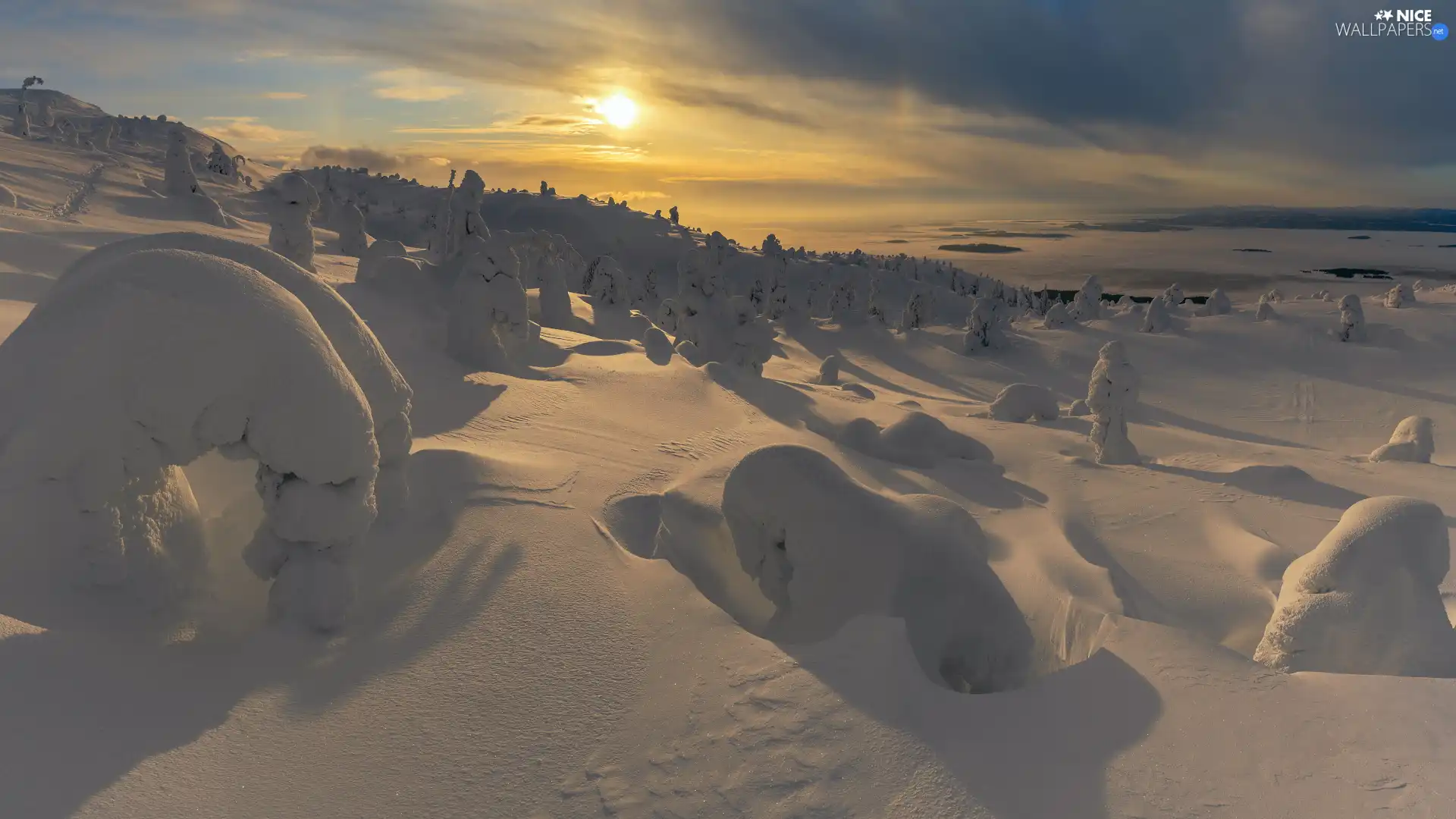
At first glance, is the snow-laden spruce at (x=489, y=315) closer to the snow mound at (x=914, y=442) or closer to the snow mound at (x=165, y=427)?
the snow mound at (x=914, y=442)

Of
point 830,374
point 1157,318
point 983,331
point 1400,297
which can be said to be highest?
point 1400,297

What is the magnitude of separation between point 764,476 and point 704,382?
1210cm

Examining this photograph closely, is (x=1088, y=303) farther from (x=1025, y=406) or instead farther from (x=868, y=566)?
(x=868, y=566)

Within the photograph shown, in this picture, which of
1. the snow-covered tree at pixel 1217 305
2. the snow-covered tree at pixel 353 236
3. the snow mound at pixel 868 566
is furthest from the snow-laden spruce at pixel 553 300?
the snow-covered tree at pixel 1217 305

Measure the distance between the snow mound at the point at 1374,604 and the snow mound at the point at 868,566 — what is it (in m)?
2.93

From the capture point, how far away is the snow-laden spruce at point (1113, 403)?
58.7 ft

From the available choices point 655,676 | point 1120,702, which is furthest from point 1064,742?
point 655,676

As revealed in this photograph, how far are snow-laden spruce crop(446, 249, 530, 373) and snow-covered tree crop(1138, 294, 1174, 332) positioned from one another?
4150 centimetres

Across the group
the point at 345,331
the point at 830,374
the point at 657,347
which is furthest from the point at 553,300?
the point at 345,331

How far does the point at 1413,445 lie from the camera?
19.9 metres

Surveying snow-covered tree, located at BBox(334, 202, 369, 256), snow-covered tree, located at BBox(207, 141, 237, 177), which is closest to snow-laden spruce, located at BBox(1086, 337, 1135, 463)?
snow-covered tree, located at BBox(334, 202, 369, 256)

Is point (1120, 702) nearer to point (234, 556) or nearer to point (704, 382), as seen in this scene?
point (234, 556)

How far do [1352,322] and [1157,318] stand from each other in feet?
30.4

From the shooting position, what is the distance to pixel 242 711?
459 cm
